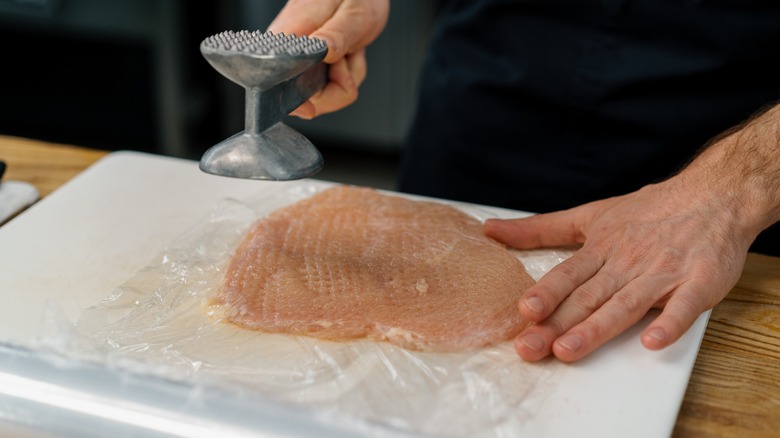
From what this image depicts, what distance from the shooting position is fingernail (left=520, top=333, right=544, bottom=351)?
3.25ft

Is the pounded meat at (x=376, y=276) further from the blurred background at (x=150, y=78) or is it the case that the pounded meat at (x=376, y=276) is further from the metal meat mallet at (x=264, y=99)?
the blurred background at (x=150, y=78)

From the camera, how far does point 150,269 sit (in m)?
1.18

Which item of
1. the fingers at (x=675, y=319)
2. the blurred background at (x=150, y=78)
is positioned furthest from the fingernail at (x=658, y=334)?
the blurred background at (x=150, y=78)

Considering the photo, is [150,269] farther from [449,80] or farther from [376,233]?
[449,80]

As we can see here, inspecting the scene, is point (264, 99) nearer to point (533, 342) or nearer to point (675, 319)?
point (533, 342)

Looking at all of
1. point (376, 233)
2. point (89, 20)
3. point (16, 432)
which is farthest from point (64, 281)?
point (89, 20)

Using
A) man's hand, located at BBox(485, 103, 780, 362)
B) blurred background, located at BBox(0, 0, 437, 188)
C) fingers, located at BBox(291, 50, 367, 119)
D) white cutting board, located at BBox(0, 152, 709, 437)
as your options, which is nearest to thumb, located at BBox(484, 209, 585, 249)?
man's hand, located at BBox(485, 103, 780, 362)

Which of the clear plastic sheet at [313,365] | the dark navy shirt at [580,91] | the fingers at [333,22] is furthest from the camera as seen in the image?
the dark navy shirt at [580,91]

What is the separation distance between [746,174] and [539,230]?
0.29 meters

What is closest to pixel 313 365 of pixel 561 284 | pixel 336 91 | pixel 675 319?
pixel 561 284

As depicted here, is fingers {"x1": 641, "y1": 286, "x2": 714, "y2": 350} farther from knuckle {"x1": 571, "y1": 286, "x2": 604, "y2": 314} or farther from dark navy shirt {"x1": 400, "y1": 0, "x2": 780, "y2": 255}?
dark navy shirt {"x1": 400, "y1": 0, "x2": 780, "y2": 255}

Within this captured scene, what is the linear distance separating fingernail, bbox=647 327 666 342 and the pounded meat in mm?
153

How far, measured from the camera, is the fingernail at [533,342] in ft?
3.25

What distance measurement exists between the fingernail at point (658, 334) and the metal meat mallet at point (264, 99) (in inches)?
17.2
